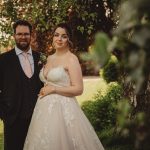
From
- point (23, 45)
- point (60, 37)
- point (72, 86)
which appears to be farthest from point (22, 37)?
point (72, 86)

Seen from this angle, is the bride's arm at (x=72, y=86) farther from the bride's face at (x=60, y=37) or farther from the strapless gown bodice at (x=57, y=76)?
the bride's face at (x=60, y=37)

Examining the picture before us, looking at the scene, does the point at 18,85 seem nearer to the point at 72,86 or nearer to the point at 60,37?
the point at 72,86

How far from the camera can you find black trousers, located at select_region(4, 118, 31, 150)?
641 cm

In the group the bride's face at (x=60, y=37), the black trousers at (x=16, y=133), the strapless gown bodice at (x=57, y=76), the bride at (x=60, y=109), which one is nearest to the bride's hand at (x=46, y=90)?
the bride at (x=60, y=109)

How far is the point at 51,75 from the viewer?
6309 millimetres

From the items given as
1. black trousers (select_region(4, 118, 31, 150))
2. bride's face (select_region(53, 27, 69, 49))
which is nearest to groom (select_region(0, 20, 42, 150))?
black trousers (select_region(4, 118, 31, 150))

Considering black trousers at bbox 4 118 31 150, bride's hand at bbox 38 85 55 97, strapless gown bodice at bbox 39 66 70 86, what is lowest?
black trousers at bbox 4 118 31 150

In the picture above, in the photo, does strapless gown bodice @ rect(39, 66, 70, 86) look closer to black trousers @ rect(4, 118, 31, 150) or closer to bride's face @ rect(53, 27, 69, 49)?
bride's face @ rect(53, 27, 69, 49)

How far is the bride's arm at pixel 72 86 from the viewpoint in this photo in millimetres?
6172

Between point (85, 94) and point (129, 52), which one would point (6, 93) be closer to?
point (129, 52)

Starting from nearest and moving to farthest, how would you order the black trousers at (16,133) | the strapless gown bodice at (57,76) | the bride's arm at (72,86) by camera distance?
the bride's arm at (72,86) → the strapless gown bodice at (57,76) → the black trousers at (16,133)

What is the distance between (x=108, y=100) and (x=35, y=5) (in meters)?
3.68

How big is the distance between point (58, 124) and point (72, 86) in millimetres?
618

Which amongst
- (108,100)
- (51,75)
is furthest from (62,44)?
(108,100)
